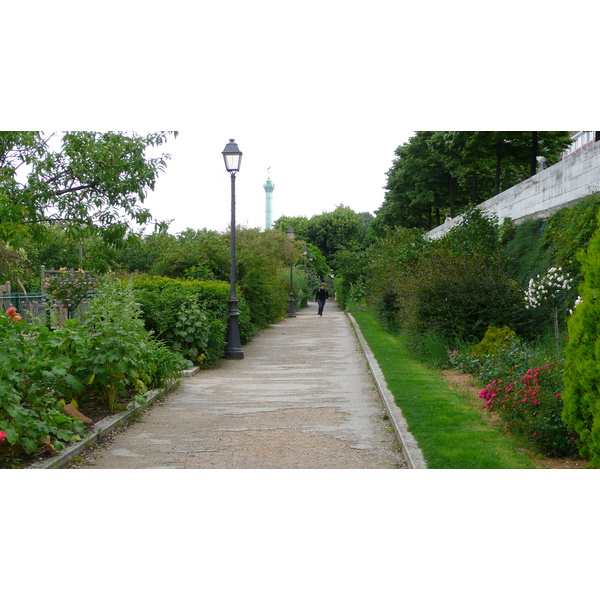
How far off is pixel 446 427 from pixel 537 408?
1006 mm

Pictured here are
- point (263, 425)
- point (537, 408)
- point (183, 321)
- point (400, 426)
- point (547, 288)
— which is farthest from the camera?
point (183, 321)

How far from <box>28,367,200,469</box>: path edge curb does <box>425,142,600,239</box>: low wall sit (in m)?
8.81

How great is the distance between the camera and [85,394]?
28.3 ft

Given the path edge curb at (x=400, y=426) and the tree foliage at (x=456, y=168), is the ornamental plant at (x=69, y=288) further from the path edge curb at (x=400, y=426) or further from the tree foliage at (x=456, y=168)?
the tree foliage at (x=456, y=168)

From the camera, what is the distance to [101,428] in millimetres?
7230

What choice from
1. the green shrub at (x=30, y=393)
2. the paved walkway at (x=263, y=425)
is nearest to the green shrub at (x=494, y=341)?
the paved walkway at (x=263, y=425)

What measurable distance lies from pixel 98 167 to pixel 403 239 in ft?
77.7

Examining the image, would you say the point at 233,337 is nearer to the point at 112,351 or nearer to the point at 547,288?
the point at 547,288

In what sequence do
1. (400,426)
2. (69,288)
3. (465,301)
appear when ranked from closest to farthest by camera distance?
1. (400,426)
2. (465,301)
3. (69,288)

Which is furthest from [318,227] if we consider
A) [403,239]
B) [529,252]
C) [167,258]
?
[529,252]

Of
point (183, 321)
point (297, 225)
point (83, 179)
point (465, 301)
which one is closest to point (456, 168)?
point (465, 301)

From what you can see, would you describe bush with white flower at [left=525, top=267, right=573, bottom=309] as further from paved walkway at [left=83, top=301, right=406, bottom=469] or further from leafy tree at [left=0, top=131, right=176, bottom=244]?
leafy tree at [left=0, top=131, right=176, bottom=244]

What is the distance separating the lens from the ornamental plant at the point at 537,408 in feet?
20.2

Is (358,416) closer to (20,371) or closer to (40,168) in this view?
(20,371)
